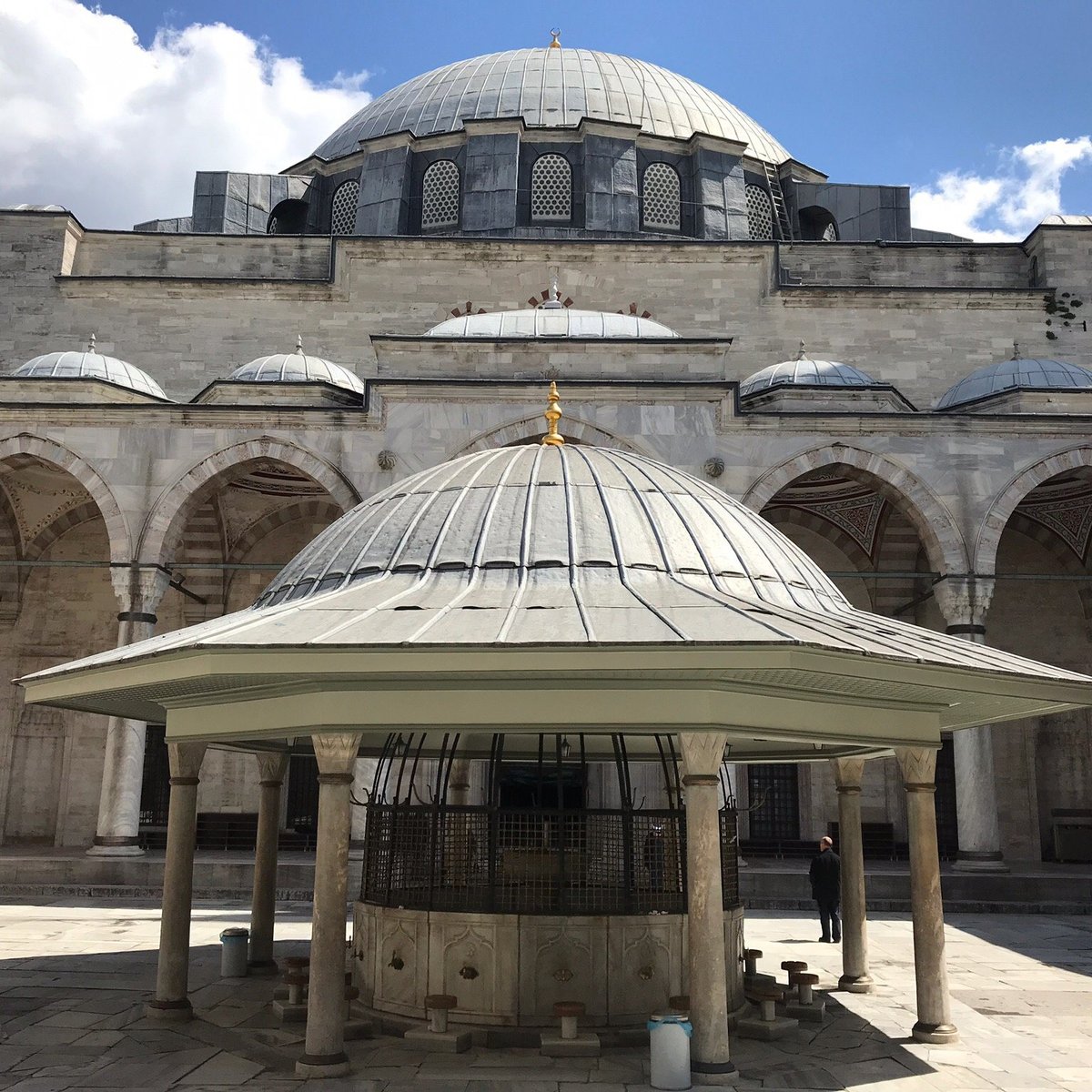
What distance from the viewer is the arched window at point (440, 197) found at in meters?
22.5

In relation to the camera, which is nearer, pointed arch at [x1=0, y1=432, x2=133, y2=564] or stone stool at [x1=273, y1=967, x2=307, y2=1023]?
stone stool at [x1=273, y1=967, x2=307, y2=1023]

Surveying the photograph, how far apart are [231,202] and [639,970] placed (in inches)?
805

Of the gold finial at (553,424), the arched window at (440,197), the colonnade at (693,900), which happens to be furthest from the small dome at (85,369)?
the gold finial at (553,424)

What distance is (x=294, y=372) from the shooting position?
17562mm

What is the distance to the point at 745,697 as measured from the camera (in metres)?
5.97

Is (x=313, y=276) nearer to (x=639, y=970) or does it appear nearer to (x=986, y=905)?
(x=986, y=905)

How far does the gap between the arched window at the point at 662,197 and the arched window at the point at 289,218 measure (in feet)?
23.2

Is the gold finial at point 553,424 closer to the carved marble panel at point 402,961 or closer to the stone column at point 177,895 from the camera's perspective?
the stone column at point 177,895

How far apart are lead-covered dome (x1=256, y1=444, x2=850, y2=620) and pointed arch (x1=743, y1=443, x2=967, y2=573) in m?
7.08

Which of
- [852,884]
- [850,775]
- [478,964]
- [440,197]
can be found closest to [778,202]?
[440,197]

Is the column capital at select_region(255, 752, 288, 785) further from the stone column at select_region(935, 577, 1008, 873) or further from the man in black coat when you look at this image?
the stone column at select_region(935, 577, 1008, 873)

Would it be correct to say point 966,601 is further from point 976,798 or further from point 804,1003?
point 804,1003

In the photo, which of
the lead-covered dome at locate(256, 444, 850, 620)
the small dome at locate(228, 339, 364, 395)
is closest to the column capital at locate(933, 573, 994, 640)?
the lead-covered dome at locate(256, 444, 850, 620)

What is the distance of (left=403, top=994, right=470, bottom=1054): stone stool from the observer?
259 inches
